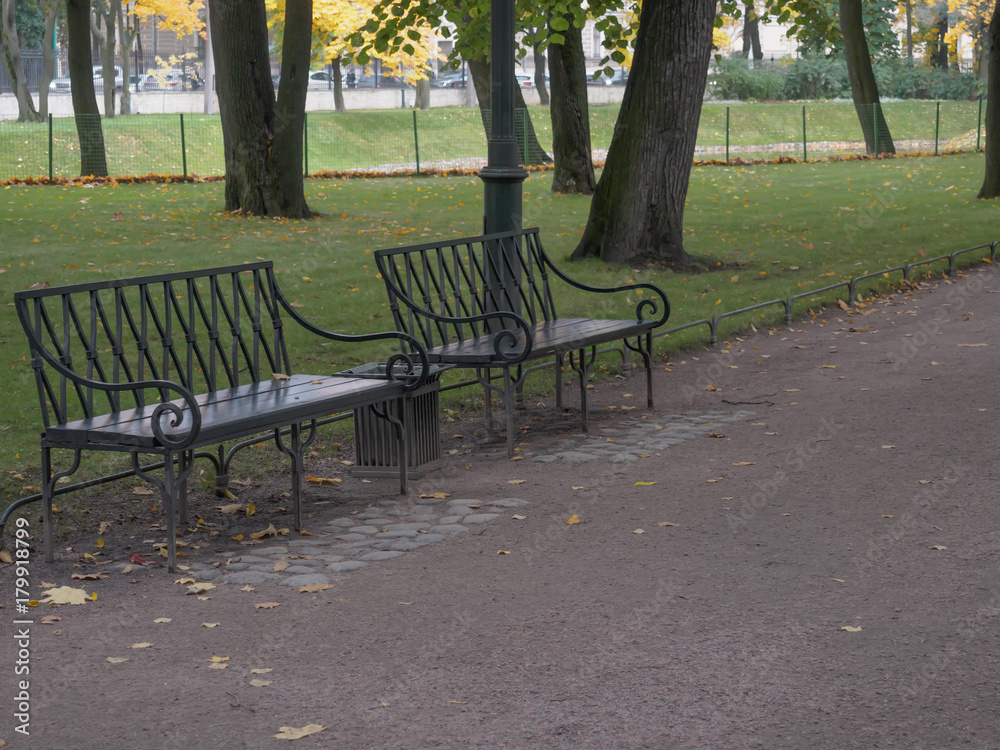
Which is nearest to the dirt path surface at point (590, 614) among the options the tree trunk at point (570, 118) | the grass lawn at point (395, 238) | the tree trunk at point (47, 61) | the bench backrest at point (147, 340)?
the bench backrest at point (147, 340)

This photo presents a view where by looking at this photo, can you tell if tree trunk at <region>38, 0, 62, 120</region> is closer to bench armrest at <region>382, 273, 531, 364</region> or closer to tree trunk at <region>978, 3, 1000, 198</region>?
tree trunk at <region>978, 3, 1000, 198</region>

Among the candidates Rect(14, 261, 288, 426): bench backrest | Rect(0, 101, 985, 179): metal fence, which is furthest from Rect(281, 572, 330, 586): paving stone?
Rect(0, 101, 985, 179): metal fence

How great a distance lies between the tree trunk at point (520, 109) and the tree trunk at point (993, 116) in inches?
409

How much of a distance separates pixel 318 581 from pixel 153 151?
2999 cm

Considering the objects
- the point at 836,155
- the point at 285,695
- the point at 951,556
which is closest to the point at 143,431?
the point at 285,695

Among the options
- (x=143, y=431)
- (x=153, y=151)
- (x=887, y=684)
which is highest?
(x=153, y=151)

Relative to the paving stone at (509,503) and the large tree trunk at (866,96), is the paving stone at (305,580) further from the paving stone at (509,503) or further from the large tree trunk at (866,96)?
the large tree trunk at (866,96)

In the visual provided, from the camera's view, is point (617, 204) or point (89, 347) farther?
point (617, 204)

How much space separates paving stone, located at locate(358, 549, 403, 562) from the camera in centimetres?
524

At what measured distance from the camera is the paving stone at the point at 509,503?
6035 millimetres

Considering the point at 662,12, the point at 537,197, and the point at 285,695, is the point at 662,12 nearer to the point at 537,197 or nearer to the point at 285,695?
the point at 537,197

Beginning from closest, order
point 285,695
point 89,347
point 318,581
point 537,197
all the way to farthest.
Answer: point 285,695 → point 318,581 → point 89,347 → point 537,197

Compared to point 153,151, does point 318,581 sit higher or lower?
lower

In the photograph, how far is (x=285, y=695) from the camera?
151 inches
